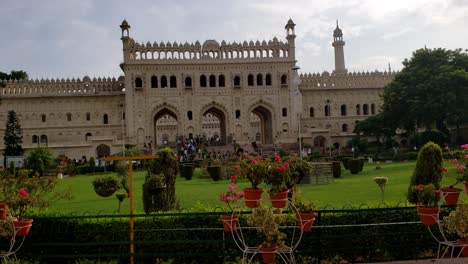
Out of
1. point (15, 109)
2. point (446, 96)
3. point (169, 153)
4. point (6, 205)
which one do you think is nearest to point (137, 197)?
point (169, 153)

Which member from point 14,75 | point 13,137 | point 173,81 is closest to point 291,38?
point 173,81

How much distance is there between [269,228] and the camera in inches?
191

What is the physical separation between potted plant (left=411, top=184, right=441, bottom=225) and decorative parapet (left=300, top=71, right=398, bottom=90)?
34.6 metres

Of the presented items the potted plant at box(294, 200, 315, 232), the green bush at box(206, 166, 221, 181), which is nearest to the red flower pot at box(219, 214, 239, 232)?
the potted plant at box(294, 200, 315, 232)

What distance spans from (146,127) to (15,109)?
10.7 m

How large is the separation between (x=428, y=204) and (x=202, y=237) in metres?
2.88

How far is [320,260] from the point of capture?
235 inches

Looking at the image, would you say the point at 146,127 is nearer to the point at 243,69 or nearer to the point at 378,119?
the point at 243,69

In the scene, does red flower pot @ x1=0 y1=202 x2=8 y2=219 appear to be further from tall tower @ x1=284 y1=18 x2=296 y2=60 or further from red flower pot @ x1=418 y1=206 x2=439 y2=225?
tall tower @ x1=284 y1=18 x2=296 y2=60

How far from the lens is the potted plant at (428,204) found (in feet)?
17.3

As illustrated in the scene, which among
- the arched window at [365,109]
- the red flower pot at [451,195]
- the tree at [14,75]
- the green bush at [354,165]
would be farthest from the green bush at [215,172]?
the tree at [14,75]

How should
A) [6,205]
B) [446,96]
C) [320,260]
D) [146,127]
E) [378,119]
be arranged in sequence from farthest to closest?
[146,127], [378,119], [446,96], [320,260], [6,205]

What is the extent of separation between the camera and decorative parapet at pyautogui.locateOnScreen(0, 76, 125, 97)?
1470 inches

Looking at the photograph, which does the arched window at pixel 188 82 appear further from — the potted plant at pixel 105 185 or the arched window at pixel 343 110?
the potted plant at pixel 105 185
